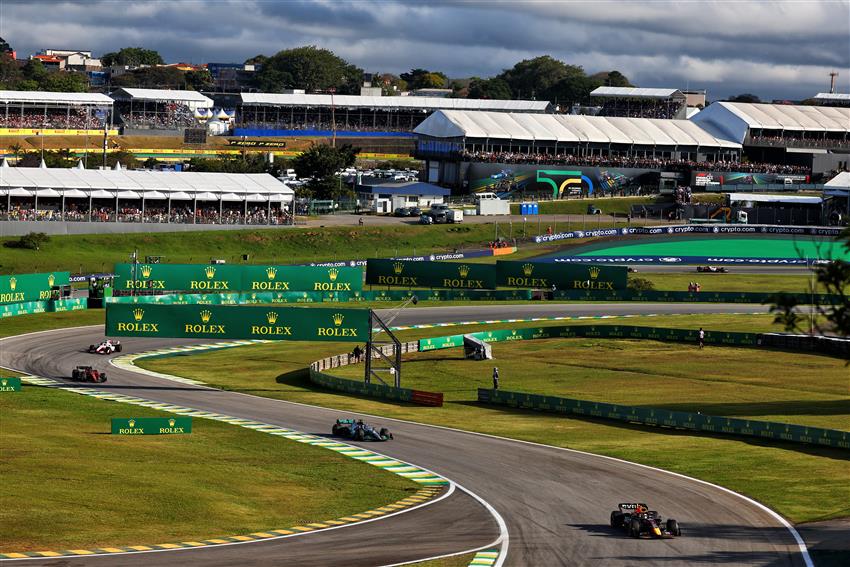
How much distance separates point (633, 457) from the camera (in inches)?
2188

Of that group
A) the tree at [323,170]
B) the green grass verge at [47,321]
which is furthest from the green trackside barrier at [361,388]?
the tree at [323,170]

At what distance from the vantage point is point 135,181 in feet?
454

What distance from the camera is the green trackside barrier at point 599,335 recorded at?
301 ft

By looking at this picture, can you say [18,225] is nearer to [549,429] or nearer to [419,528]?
[549,429]

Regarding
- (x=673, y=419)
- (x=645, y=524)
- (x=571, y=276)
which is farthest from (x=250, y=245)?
(x=645, y=524)

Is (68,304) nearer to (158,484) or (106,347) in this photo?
(106,347)

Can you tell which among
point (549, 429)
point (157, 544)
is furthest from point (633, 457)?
point (157, 544)

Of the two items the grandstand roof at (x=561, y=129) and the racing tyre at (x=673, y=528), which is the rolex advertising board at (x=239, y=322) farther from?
the grandstand roof at (x=561, y=129)

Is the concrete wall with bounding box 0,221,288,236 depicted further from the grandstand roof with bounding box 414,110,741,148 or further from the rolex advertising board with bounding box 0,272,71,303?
the grandstand roof with bounding box 414,110,741,148

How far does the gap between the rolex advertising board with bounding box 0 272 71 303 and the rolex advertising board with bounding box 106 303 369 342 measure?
972 inches

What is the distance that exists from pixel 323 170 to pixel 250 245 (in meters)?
42.6

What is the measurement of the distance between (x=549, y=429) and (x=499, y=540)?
24.0m

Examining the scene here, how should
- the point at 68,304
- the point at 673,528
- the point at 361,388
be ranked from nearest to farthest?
the point at 673,528
the point at 361,388
the point at 68,304

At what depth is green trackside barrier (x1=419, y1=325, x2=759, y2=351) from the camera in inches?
3617
